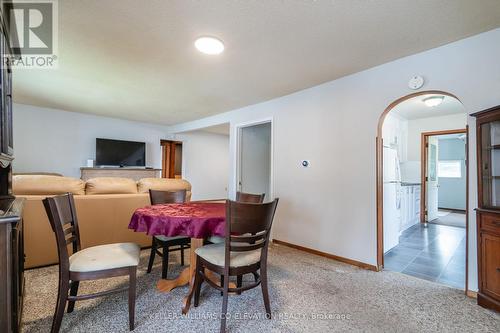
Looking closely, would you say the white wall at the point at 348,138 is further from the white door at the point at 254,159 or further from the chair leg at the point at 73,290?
the chair leg at the point at 73,290

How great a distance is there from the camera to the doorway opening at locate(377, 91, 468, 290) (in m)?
2.74

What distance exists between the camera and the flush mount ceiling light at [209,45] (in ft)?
7.26

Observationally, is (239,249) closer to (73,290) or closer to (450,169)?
(73,290)

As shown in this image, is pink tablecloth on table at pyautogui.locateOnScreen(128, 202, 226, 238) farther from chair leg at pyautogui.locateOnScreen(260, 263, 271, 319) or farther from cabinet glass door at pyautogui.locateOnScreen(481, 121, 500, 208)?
cabinet glass door at pyautogui.locateOnScreen(481, 121, 500, 208)

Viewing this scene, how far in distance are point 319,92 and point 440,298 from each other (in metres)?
2.69

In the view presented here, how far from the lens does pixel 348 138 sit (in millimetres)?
2986

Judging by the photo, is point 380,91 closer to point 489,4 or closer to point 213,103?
point 489,4

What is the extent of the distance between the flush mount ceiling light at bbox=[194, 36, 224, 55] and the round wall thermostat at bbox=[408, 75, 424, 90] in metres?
2.05

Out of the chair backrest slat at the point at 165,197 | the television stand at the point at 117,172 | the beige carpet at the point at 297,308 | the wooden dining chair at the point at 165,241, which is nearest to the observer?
the beige carpet at the point at 297,308

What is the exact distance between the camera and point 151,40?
225 centimetres

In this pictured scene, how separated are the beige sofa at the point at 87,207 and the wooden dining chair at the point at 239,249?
168cm

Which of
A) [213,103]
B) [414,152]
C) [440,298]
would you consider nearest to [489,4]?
[440,298]

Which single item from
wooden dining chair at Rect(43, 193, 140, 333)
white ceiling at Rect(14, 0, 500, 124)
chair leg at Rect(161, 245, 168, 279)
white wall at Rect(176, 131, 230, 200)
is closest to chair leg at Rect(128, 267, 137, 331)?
wooden dining chair at Rect(43, 193, 140, 333)

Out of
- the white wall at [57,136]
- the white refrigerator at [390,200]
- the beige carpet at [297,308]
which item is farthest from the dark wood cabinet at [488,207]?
the white wall at [57,136]
